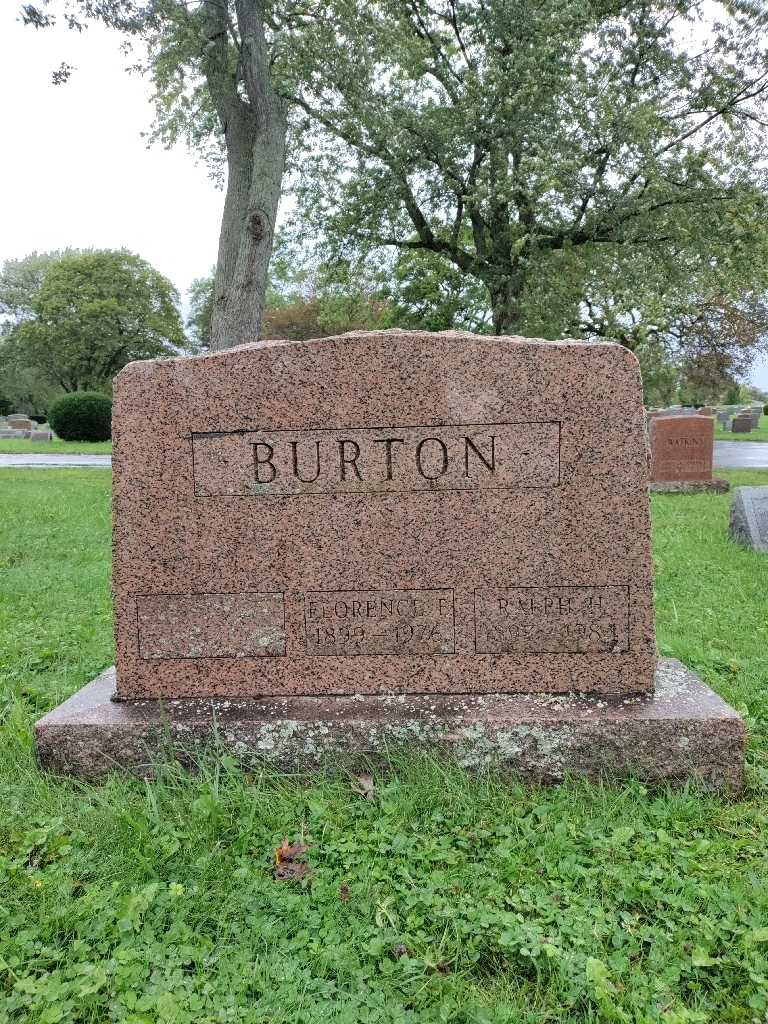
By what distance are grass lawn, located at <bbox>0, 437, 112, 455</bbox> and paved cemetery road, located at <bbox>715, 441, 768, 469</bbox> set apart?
17.7 m

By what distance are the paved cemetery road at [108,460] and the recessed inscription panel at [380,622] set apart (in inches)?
541

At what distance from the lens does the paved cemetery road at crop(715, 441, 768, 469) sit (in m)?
17.7

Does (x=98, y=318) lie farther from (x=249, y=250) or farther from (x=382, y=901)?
(x=382, y=901)

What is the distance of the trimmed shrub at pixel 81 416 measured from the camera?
94.6 ft

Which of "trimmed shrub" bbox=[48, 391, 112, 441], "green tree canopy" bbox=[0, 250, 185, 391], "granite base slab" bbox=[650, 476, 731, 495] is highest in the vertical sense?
"green tree canopy" bbox=[0, 250, 185, 391]

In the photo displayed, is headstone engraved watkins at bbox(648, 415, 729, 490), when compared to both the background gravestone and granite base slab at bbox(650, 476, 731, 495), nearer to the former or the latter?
granite base slab at bbox(650, 476, 731, 495)

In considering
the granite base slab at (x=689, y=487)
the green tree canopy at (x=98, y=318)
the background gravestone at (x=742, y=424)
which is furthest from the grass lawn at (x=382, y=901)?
the green tree canopy at (x=98, y=318)

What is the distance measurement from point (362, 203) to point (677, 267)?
22.4 feet

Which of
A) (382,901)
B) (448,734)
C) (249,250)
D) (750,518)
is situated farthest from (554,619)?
(249,250)

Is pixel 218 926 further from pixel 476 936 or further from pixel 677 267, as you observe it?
pixel 677 267

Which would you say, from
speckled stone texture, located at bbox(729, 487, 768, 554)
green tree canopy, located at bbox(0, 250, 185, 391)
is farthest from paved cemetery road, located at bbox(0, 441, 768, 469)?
green tree canopy, located at bbox(0, 250, 185, 391)

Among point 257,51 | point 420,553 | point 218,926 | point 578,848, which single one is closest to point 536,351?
point 420,553

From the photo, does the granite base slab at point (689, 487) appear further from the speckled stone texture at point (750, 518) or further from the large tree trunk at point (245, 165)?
the large tree trunk at point (245, 165)

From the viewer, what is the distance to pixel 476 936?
1.95 metres
